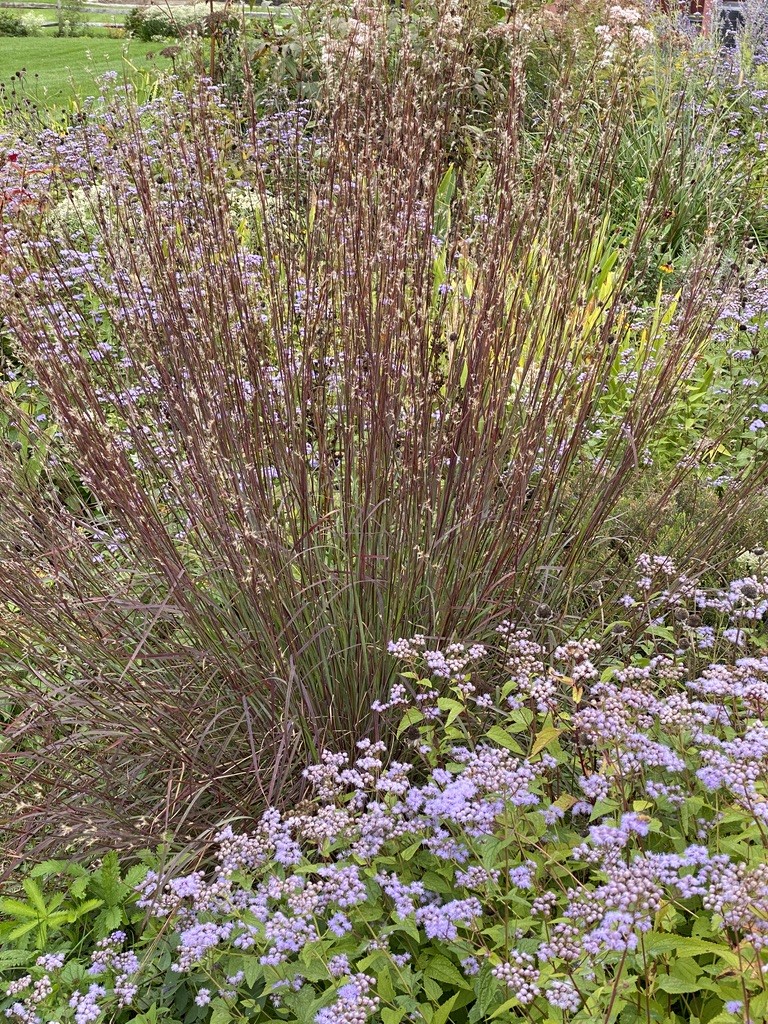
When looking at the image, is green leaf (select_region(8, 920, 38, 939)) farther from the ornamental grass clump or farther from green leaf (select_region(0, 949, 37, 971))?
the ornamental grass clump

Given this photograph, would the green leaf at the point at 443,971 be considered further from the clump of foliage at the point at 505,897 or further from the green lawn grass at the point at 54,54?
the green lawn grass at the point at 54,54

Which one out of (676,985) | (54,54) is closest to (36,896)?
(676,985)

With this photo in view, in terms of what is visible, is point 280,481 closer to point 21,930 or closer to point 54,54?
point 21,930

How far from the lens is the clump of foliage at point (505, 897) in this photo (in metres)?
1.58

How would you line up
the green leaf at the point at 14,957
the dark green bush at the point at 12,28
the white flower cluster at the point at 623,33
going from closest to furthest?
1. the green leaf at the point at 14,957
2. the white flower cluster at the point at 623,33
3. the dark green bush at the point at 12,28

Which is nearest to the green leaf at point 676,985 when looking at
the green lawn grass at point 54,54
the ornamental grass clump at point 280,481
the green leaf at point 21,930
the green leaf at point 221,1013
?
the green leaf at point 221,1013

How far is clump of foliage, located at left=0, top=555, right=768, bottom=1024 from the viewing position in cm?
158

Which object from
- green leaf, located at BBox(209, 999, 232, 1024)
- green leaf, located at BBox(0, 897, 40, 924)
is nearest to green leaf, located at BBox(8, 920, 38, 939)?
green leaf, located at BBox(0, 897, 40, 924)

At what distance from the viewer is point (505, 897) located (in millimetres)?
1796

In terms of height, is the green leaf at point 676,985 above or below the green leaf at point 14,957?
above

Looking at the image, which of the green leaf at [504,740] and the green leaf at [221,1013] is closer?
the green leaf at [221,1013]

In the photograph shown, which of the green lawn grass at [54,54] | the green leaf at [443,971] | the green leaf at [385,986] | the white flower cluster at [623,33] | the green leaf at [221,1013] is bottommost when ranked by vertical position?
the green leaf at [221,1013]

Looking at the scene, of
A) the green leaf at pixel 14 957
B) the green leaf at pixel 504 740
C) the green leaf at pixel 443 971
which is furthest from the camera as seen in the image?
the green leaf at pixel 14 957

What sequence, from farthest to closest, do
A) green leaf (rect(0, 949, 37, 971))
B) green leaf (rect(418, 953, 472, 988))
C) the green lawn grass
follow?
the green lawn grass
green leaf (rect(0, 949, 37, 971))
green leaf (rect(418, 953, 472, 988))
